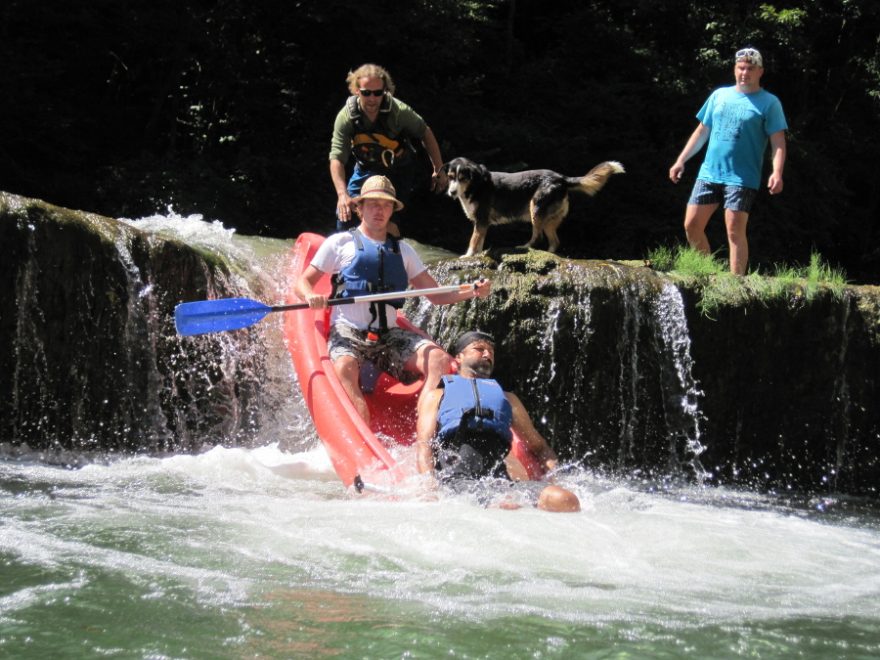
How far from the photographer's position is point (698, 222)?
273 inches

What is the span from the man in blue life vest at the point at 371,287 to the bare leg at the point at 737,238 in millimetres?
2103

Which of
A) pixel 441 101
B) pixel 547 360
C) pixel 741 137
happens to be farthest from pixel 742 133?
pixel 441 101

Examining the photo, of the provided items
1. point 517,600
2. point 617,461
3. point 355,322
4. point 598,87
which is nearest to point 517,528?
point 517,600

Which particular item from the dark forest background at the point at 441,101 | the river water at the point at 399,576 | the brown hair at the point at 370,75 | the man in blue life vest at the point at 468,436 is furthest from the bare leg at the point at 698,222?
the dark forest background at the point at 441,101

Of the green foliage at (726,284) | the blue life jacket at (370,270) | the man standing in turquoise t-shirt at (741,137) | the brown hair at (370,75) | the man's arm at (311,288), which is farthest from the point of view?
the green foliage at (726,284)

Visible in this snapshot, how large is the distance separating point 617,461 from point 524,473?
212cm

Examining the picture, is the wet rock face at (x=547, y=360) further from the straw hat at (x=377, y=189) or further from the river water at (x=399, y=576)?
the straw hat at (x=377, y=189)

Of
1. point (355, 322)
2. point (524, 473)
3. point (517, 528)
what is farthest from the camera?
point (355, 322)

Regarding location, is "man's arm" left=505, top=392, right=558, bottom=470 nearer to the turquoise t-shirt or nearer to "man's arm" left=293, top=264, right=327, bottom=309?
"man's arm" left=293, top=264, right=327, bottom=309

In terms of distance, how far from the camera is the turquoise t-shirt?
261 inches

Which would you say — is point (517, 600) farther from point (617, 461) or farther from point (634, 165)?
point (634, 165)

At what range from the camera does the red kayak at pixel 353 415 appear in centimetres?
468

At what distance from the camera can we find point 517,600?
3279mm

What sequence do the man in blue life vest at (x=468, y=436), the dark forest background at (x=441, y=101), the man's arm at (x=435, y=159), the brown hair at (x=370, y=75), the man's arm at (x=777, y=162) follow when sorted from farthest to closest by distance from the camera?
the dark forest background at (x=441, y=101) → the man's arm at (x=777, y=162) → the man's arm at (x=435, y=159) → the brown hair at (x=370, y=75) → the man in blue life vest at (x=468, y=436)
